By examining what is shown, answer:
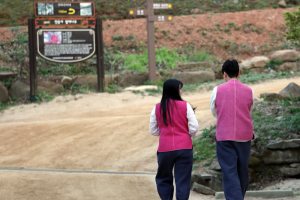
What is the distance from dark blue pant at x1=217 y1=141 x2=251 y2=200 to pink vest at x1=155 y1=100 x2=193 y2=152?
365mm

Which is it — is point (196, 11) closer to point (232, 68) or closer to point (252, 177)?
point (252, 177)

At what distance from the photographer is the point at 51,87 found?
12.4m

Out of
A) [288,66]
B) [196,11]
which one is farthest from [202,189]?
[196,11]

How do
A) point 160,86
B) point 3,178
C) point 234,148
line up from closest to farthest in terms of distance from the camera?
point 234,148, point 3,178, point 160,86

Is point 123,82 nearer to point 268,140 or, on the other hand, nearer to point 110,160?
point 110,160

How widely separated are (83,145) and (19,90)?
18.7 ft

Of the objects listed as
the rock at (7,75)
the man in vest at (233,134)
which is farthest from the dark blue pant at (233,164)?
the rock at (7,75)

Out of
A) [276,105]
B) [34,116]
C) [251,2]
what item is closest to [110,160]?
[276,105]

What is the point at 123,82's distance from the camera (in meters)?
14.0

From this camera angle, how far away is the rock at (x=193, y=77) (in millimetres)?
14484

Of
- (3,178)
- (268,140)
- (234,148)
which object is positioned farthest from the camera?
(268,140)

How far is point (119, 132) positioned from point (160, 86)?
6.08 m

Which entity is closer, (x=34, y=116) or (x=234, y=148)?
(x=234, y=148)

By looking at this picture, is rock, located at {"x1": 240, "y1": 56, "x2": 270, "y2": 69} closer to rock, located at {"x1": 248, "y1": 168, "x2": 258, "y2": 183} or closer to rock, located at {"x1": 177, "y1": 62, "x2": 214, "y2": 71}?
rock, located at {"x1": 177, "y1": 62, "x2": 214, "y2": 71}
